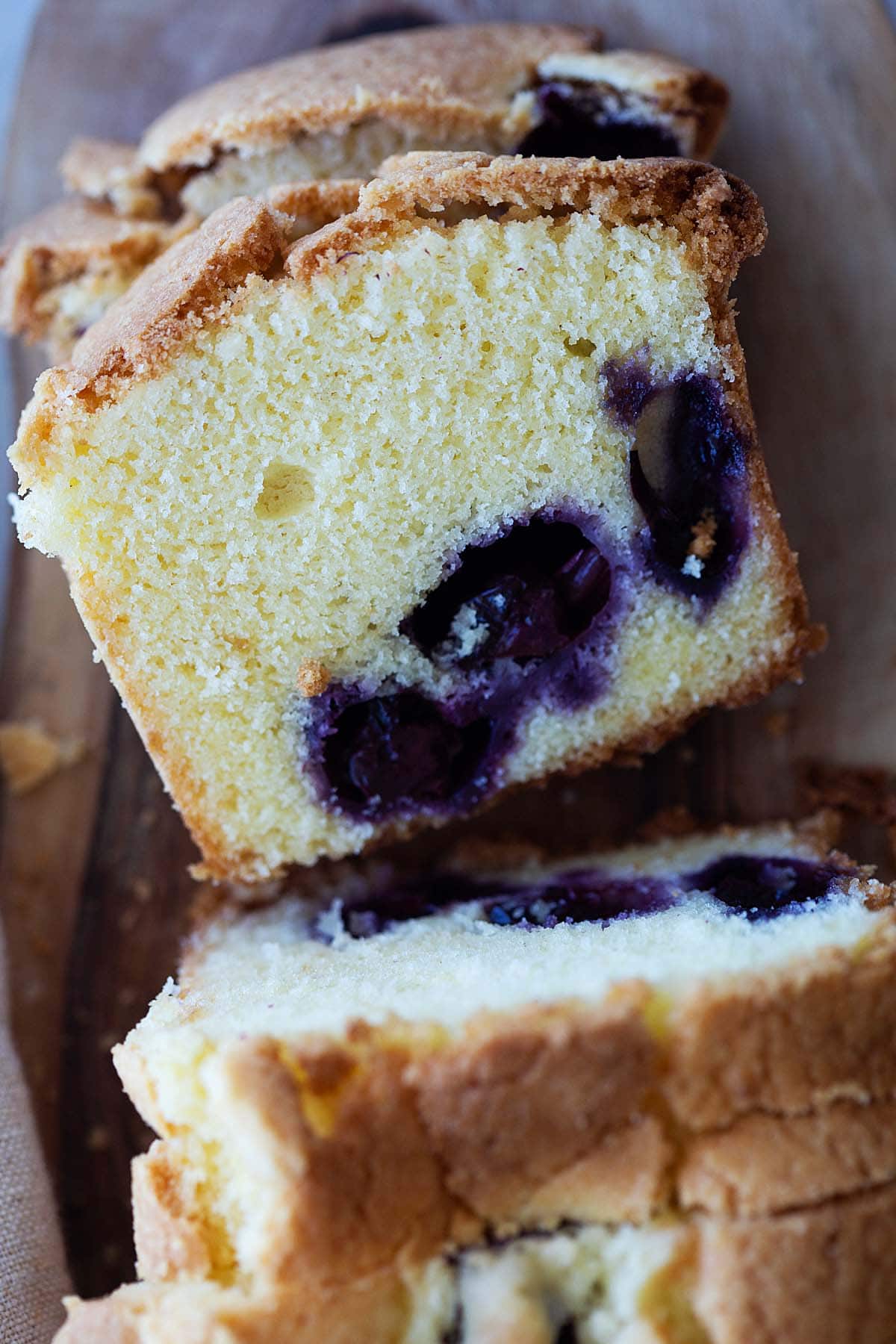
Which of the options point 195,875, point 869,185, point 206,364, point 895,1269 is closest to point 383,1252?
point 895,1269

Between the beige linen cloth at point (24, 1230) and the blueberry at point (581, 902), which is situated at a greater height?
the blueberry at point (581, 902)

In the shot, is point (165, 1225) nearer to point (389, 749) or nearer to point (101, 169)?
point (389, 749)

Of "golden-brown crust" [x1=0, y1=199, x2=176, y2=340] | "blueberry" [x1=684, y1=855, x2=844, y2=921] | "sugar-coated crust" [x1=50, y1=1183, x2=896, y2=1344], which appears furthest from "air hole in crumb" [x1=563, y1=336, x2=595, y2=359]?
"sugar-coated crust" [x1=50, y1=1183, x2=896, y2=1344]

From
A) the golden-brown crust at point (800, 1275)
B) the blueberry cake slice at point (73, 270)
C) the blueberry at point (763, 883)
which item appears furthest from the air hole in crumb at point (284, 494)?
the golden-brown crust at point (800, 1275)

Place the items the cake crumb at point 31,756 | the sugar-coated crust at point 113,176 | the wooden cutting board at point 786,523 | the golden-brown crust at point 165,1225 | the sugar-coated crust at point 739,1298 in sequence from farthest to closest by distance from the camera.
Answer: the cake crumb at point 31,756
the wooden cutting board at point 786,523
the sugar-coated crust at point 113,176
the golden-brown crust at point 165,1225
the sugar-coated crust at point 739,1298

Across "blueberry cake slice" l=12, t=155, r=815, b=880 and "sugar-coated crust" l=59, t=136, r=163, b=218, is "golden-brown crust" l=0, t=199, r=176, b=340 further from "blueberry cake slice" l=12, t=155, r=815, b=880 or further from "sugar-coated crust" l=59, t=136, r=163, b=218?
→ "blueberry cake slice" l=12, t=155, r=815, b=880

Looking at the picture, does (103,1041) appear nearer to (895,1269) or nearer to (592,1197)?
(592,1197)

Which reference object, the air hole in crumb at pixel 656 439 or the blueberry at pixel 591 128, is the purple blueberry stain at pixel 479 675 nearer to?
the air hole in crumb at pixel 656 439

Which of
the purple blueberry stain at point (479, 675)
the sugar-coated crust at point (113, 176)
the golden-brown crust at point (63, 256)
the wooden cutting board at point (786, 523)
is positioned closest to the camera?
the purple blueberry stain at point (479, 675)
